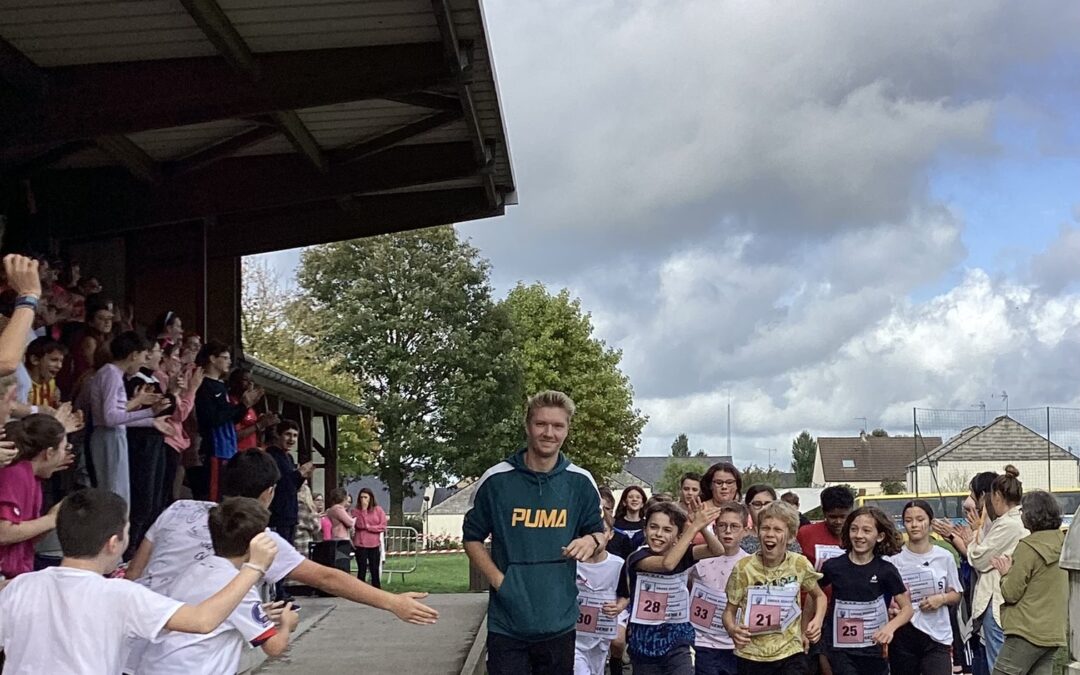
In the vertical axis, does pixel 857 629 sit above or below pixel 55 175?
below

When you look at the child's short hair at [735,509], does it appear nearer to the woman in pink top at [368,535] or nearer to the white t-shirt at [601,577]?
the white t-shirt at [601,577]

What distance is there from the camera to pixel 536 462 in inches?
266

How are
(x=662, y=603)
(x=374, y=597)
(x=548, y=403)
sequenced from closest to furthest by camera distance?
(x=374, y=597) < (x=548, y=403) < (x=662, y=603)

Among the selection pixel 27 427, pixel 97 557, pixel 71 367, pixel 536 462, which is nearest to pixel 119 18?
pixel 71 367

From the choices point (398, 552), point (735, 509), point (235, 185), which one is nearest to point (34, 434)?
point (735, 509)

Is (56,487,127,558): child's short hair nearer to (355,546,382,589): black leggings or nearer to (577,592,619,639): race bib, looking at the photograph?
(577,592,619,639): race bib

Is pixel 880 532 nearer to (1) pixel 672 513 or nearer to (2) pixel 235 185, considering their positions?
(1) pixel 672 513

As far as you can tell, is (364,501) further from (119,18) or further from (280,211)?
(119,18)

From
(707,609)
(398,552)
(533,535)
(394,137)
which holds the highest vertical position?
(394,137)

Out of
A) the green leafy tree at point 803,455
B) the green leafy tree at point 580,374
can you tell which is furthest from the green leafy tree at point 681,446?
the green leafy tree at point 580,374

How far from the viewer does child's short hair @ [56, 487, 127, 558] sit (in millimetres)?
4504

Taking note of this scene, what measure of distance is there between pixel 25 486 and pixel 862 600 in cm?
515

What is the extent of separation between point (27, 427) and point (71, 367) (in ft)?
13.0

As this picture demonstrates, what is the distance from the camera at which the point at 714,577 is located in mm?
8883
